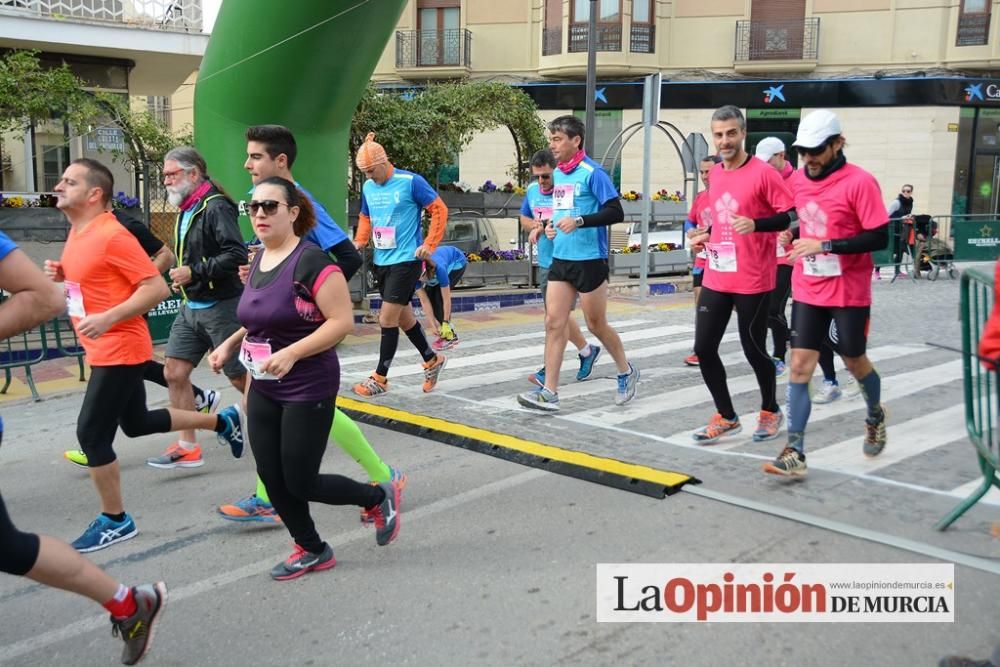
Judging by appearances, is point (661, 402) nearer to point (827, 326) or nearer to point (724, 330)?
point (724, 330)

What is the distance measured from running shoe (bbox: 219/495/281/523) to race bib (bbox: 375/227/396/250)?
318 cm

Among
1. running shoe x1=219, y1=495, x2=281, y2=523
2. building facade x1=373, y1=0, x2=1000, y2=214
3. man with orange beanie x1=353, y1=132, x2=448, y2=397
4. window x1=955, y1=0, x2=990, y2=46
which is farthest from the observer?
building facade x1=373, y1=0, x2=1000, y2=214

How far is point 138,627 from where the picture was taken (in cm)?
313

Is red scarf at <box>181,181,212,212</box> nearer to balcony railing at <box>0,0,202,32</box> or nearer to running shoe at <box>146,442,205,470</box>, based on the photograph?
running shoe at <box>146,442,205,470</box>

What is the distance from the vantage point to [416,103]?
17.3m

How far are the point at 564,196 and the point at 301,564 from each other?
3641mm

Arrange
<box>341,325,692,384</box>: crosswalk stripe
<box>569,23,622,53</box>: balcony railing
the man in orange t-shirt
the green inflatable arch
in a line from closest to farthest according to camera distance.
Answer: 1. the man in orange t-shirt
2. the green inflatable arch
3. <box>341,325,692,384</box>: crosswalk stripe
4. <box>569,23,622,53</box>: balcony railing

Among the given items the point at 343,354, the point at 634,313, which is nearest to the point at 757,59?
the point at 634,313

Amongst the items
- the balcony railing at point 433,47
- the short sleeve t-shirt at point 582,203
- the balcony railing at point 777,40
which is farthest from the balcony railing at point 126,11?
the balcony railing at point 777,40

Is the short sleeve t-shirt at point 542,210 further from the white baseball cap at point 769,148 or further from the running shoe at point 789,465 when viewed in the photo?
the running shoe at point 789,465

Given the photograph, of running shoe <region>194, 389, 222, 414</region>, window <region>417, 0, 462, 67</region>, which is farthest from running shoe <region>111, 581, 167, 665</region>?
window <region>417, 0, 462, 67</region>

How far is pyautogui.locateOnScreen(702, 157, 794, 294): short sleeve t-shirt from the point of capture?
5.38 m

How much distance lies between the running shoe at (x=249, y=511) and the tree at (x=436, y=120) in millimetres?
11512

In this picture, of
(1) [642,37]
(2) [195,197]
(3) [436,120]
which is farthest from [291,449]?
(1) [642,37]
